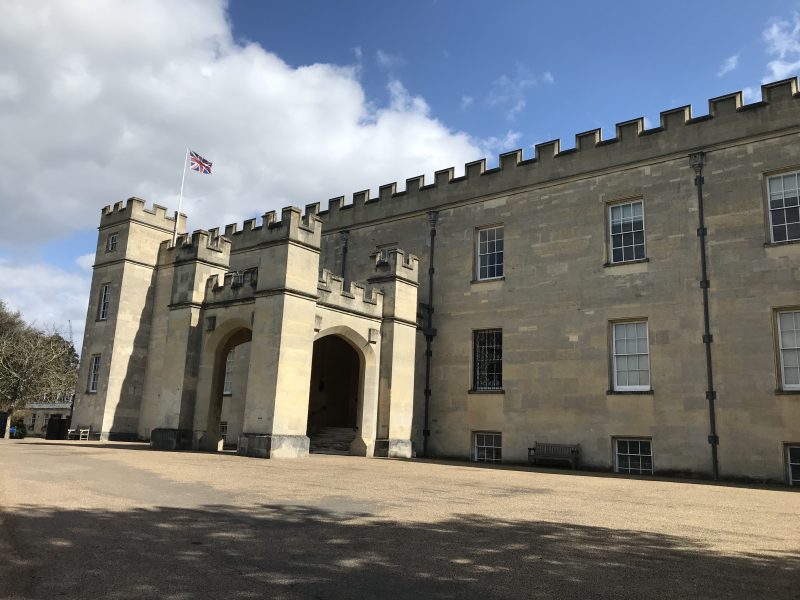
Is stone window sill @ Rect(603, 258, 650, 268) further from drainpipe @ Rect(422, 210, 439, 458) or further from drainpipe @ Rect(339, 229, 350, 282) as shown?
drainpipe @ Rect(339, 229, 350, 282)

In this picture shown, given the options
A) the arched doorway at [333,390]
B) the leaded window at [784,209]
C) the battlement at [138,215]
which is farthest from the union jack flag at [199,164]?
Answer: the leaded window at [784,209]

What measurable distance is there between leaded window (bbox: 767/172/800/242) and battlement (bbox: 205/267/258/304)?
14861 mm

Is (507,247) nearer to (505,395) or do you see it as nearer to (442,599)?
(505,395)

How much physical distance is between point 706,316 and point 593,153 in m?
6.40

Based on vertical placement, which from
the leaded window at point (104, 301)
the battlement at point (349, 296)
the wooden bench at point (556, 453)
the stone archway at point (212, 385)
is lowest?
the wooden bench at point (556, 453)

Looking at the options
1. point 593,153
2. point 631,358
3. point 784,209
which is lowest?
point 631,358

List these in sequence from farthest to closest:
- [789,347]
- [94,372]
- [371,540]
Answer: [94,372] → [789,347] → [371,540]

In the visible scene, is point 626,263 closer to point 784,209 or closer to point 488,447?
point 784,209

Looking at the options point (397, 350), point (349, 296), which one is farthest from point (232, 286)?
point (397, 350)

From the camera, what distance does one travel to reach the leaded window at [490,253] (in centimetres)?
2205

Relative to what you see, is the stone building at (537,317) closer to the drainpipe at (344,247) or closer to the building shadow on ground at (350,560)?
the drainpipe at (344,247)

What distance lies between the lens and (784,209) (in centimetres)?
1677

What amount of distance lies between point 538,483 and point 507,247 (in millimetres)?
10222

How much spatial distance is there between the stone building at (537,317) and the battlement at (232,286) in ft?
0.23
